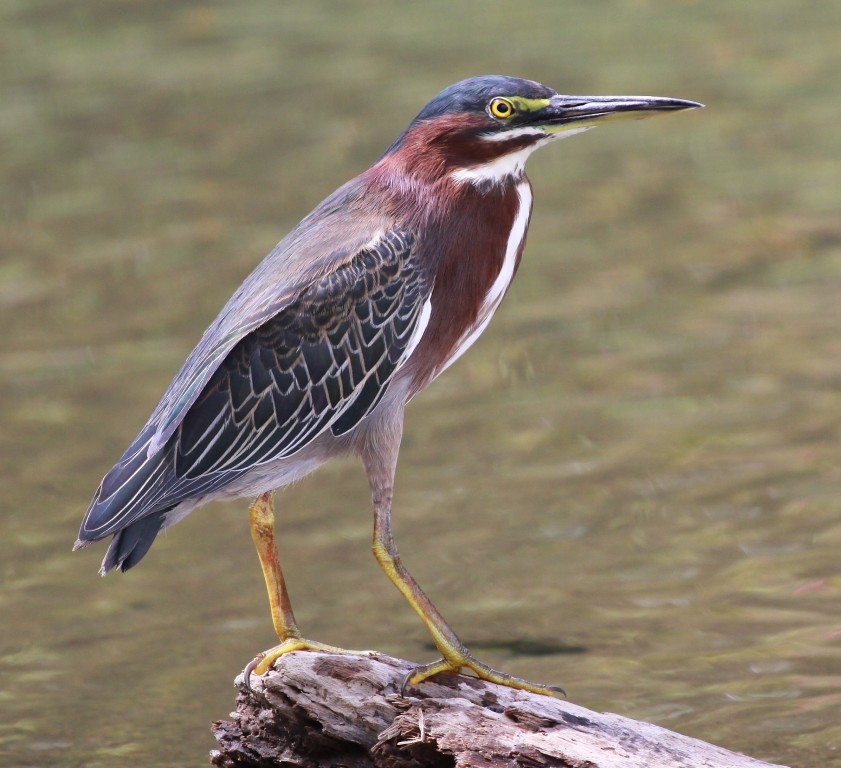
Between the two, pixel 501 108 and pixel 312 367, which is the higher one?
pixel 501 108

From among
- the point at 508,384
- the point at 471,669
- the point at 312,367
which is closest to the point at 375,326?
the point at 312,367

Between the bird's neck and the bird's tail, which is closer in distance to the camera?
the bird's tail

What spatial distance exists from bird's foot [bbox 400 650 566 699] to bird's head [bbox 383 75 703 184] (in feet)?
4.97

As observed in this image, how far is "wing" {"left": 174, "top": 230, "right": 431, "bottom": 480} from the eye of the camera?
5051 millimetres

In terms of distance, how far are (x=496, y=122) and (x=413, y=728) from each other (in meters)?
1.87

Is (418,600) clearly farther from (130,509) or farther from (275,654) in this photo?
(130,509)

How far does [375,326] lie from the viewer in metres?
5.07

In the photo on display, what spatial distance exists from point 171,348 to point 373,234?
14.6ft

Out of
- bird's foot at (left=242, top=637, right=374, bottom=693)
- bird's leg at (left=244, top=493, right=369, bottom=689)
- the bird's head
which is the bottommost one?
bird's foot at (left=242, top=637, right=374, bottom=693)

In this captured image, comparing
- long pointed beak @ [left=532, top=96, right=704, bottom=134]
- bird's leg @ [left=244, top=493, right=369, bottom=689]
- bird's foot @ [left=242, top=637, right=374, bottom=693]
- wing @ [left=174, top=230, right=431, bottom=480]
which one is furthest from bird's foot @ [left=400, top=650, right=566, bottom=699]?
long pointed beak @ [left=532, top=96, right=704, bottom=134]

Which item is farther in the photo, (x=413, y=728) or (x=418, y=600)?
(x=418, y=600)

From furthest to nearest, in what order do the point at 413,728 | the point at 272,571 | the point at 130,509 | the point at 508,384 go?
1. the point at 508,384
2. the point at 272,571
3. the point at 130,509
4. the point at 413,728

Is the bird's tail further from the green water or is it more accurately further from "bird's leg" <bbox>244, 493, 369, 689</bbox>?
the green water

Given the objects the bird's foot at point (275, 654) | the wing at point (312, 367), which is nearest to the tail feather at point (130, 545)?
the wing at point (312, 367)
